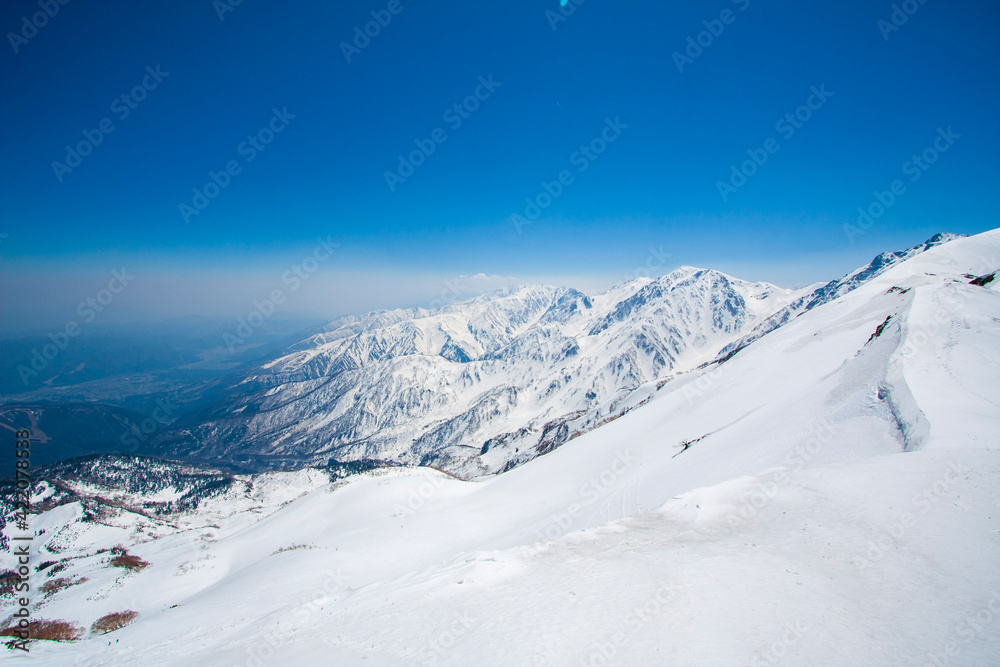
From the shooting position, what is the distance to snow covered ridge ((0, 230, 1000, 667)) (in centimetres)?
893

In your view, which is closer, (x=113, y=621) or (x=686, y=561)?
(x=686, y=561)

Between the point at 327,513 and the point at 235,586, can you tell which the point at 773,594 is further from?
the point at 327,513

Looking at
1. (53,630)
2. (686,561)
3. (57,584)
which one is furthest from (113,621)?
(686,561)

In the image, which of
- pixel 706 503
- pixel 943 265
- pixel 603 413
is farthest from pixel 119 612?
pixel 943 265

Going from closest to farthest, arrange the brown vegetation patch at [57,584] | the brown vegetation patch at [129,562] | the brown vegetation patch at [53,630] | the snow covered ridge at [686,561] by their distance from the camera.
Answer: the snow covered ridge at [686,561] → the brown vegetation patch at [53,630] → the brown vegetation patch at [57,584] → the brown vegetation patch at [129,562]

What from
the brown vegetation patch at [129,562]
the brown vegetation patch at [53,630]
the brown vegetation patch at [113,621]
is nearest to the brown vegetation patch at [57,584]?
the brown vegetation patch at [129,562]

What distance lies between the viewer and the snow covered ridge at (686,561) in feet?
29.3

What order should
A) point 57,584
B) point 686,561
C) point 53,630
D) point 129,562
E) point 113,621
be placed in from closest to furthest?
point 686,561, point 53,630, point 113,621, point 57,584, point 129,562

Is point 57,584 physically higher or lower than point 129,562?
lower

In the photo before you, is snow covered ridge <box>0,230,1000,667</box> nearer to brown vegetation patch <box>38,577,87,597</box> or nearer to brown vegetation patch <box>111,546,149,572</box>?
brown vegetation patch <box>38,577,87,597</box>

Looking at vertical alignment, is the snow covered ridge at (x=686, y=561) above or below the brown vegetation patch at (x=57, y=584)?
below

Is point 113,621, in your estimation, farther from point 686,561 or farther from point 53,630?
point 686,561

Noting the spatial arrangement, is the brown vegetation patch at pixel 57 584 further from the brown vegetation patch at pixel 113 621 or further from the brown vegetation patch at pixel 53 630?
the brown vegetation patch at pixel 113 621

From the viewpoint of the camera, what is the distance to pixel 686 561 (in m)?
12.2
